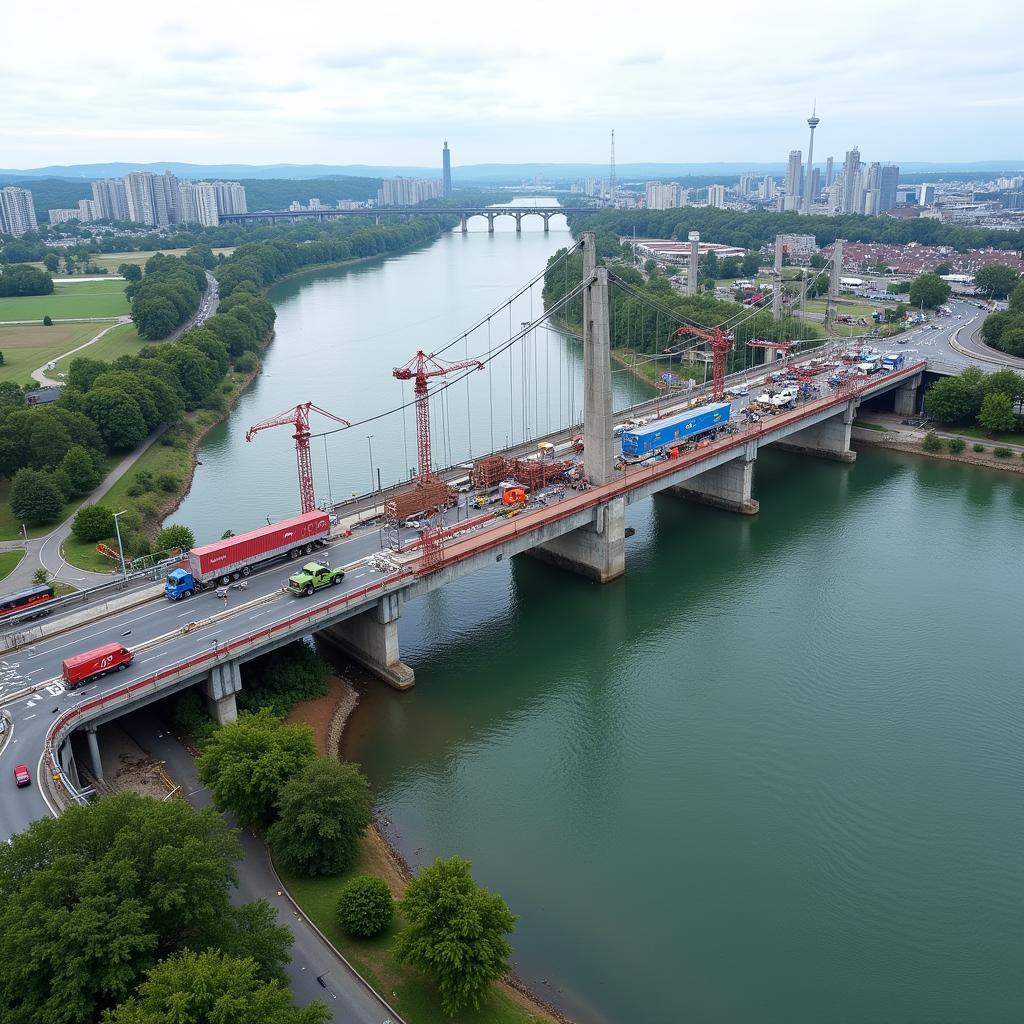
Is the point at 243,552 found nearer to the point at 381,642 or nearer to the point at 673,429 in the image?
the point at 381,642

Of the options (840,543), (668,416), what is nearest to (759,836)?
(840,543)

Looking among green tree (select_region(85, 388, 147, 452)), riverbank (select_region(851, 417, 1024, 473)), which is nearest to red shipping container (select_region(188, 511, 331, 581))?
green tree (select_region(85, 388, 147, 452))

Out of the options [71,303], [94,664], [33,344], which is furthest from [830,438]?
[71,303]

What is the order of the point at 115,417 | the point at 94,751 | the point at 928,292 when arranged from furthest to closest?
1. the point at 928,292
2. the point at 115,417
3. the point at 94,751

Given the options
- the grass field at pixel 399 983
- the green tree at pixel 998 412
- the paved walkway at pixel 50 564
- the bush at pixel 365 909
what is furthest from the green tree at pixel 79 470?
the green tree at pixel 998 412

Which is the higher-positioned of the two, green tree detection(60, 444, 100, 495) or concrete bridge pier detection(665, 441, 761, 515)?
green tree detection(60, 444, 100, 495)

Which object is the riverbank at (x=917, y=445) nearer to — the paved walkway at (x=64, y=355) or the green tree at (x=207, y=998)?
the green tree at (x=207, y=998)

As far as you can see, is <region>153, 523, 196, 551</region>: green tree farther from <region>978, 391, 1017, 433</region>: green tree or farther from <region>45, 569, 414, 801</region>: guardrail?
<region>978, 391, 1017, 433</region>: green tree
